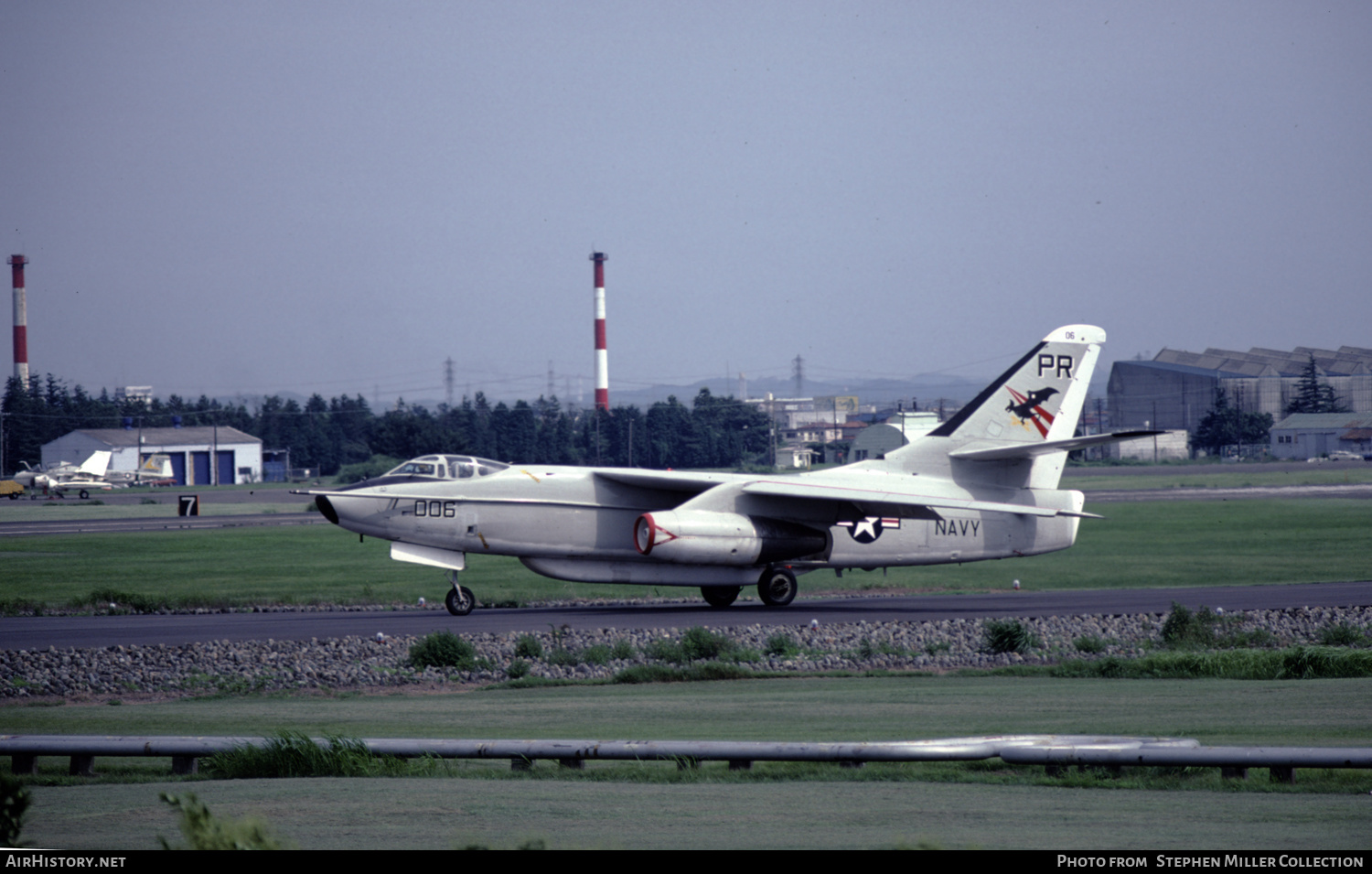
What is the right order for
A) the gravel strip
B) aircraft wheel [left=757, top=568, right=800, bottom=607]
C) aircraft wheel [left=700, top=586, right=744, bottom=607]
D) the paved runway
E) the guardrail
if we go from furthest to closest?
aircraft wheel [left=700, top=586, right=744, bottom=607]
aircraft wheel [left=757, top=568, right=800, bottom=607]
the paved runway
the gravel strip
the guardrail

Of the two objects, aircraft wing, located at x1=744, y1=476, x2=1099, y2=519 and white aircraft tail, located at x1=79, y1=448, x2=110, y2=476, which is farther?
white aircraft tail, located at x1=79, y1=448, x2=110, y2=476

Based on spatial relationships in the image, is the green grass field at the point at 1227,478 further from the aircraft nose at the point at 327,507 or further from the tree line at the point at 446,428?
the aircraft nose at the point at 327,507

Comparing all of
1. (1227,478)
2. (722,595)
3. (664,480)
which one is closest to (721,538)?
(664,480)

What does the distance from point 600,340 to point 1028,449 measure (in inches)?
4137

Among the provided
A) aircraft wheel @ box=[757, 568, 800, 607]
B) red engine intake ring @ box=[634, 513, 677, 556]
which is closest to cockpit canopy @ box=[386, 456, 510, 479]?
red engine intake ring @ box=[634, 513, 677, 556]

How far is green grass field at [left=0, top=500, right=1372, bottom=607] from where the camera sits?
30781mm

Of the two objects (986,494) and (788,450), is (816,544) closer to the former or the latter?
(986,494)

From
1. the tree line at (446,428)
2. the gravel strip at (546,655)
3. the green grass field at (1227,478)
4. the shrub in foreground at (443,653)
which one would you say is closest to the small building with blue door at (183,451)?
the tree line at (446,428)

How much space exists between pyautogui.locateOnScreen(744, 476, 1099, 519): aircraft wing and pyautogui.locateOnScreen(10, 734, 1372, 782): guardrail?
15.7m

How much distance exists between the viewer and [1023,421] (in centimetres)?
2795

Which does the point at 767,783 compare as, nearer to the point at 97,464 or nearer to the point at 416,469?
the point at 416,469

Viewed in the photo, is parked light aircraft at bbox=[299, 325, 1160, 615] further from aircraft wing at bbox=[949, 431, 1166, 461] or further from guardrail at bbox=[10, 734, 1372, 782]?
guardrail at bbox=[10, 734, 1372, 782]

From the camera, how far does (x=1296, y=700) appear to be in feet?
41.7

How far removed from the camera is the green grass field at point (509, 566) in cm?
3078
